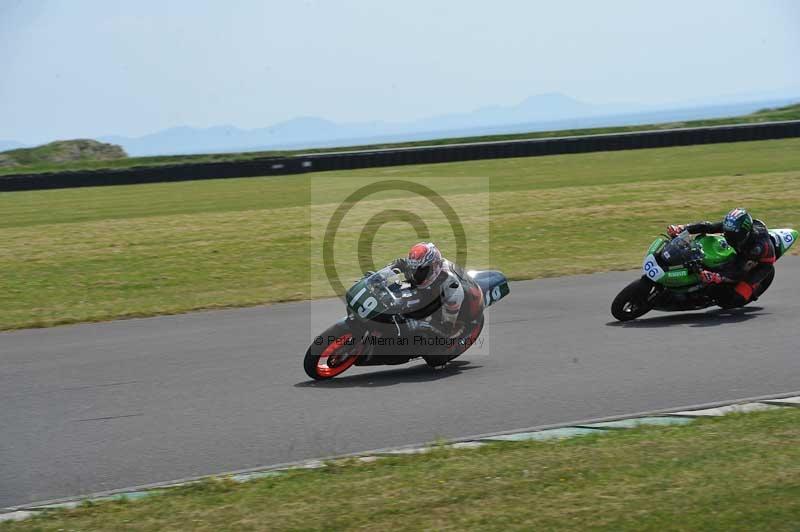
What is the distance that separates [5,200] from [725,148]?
27.9 meters

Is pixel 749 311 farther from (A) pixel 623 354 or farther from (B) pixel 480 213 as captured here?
(B) pixel 480 213

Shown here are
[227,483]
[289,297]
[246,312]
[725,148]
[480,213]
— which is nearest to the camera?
[227,483]

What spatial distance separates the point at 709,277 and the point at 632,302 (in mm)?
1033

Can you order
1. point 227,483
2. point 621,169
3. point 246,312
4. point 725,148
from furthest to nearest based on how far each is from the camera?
point 725,148 < point 621,169 < point 246,312 < point 227,483

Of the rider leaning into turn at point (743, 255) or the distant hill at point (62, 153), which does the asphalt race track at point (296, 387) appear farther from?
the distant hill at point (62, 153)

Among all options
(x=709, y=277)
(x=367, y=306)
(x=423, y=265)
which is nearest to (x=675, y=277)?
(x=709, y=277)

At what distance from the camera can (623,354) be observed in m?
10.0

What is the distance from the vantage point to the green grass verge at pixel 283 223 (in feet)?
53.7

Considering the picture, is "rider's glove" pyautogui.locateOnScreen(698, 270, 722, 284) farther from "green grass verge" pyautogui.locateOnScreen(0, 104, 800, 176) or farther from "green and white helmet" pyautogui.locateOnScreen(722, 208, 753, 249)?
"green grass verge" pyautogui.locateOnScreen(0, 104, 800, 176)

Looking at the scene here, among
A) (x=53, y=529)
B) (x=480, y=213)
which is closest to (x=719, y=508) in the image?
(x=53, y=529)

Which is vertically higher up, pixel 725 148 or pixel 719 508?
pixel 725 148

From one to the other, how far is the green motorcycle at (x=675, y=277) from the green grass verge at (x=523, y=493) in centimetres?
486

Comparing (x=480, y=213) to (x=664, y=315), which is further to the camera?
(x=480, y=213)

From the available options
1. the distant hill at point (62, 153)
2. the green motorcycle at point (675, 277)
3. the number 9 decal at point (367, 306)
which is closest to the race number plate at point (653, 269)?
the green motorcycle at point (675, 277)
